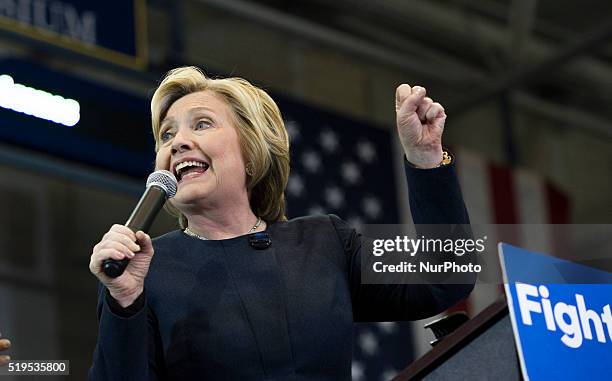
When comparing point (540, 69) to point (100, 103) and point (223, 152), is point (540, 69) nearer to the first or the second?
point (100, 103)

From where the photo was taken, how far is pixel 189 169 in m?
1.75

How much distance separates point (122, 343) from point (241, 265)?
248 millimetres

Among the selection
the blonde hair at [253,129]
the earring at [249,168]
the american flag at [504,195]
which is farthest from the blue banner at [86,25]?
the earring at [249,168]

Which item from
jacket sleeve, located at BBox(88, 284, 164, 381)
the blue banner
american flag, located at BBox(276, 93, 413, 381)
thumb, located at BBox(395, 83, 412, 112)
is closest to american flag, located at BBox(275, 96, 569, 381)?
american flag, located at BBox(276, 93, 413, 381)

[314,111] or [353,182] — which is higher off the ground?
[314,111]

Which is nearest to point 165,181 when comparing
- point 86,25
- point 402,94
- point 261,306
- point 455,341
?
point 261,306

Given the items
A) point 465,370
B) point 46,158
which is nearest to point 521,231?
point 46,158

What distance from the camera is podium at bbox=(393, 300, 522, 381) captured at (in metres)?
1.84

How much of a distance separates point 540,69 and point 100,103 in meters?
3.03

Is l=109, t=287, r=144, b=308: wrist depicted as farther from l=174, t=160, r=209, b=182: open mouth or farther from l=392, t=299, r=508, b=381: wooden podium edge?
l=392, t=299, r=508, b=381: wooden podium edge

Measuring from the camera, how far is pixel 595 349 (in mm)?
1631

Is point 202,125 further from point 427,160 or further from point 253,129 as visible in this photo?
point 427,160

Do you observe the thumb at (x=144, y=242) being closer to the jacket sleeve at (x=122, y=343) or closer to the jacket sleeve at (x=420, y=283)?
the jacket sleeve at (x=122, y=343)

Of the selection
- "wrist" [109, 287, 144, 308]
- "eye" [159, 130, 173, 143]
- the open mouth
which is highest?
"eye" [159, 130, 173, 143]
